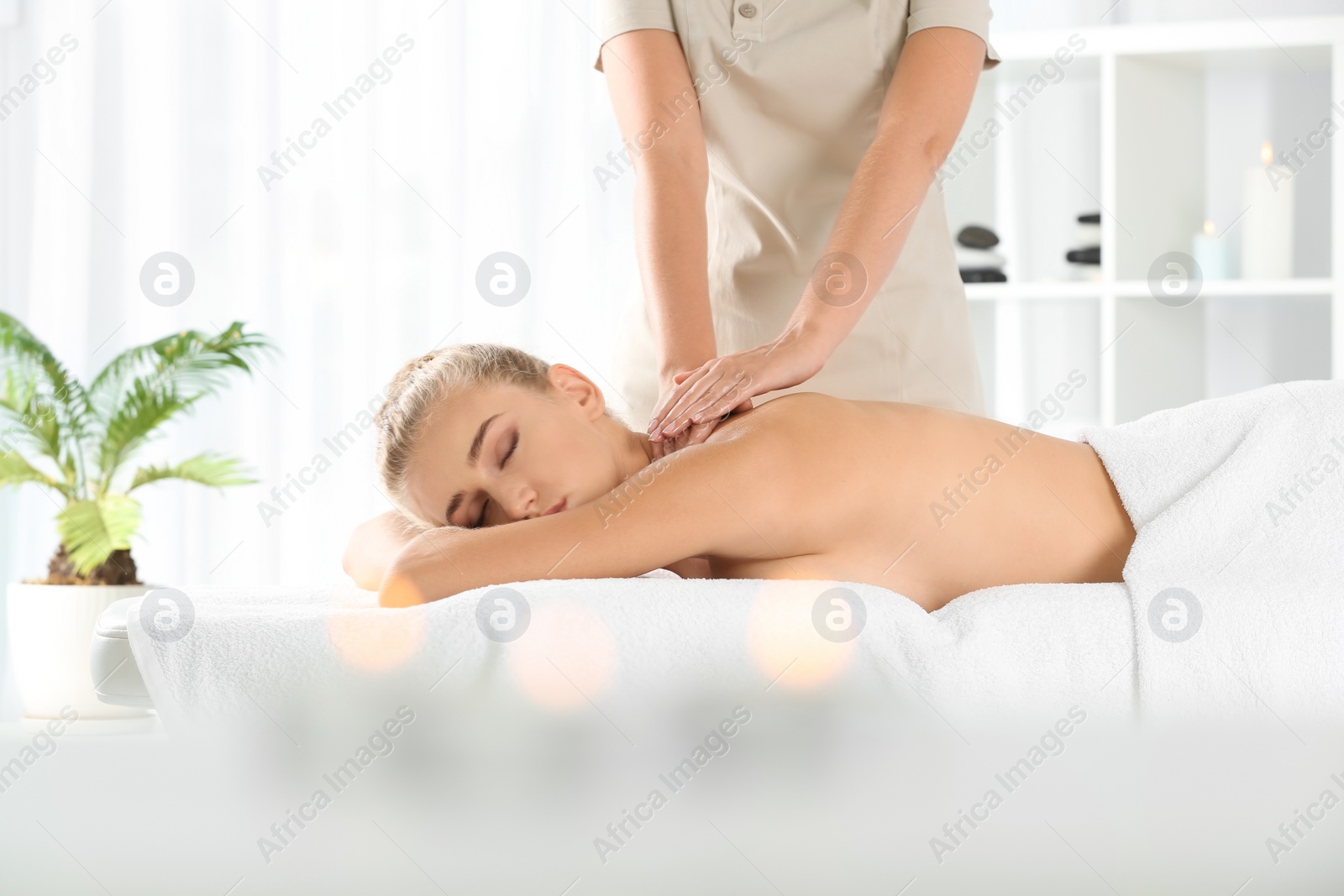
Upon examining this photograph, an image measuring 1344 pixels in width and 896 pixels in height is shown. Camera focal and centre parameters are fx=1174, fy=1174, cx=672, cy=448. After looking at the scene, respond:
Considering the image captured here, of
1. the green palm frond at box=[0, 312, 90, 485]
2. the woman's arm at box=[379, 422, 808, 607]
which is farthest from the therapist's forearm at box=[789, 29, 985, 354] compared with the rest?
the green palm frond at box=[0, 312, 90, 485]

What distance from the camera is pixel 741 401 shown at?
108cm

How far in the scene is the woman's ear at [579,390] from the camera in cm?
116

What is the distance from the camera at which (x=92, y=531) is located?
2.56 metres

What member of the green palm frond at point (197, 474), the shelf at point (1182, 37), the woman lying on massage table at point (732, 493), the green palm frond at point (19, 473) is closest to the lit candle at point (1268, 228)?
the shelf at point (1182, 37)

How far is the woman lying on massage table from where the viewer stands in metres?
0.96

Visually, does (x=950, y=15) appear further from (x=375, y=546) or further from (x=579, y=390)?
(x=375, y=546)

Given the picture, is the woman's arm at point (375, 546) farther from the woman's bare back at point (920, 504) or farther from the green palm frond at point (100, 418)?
the green palm frond at point (100, 418)

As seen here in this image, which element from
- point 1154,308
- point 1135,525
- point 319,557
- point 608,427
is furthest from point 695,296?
point 319,557

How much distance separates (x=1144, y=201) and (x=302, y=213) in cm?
222

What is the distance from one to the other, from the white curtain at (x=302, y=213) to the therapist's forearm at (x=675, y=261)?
173cm

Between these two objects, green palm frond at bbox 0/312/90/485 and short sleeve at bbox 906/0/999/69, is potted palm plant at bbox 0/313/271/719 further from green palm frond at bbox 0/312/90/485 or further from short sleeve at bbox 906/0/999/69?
short sleeve at bbox 906/0/999/69

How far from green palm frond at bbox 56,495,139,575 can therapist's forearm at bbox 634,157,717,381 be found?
5.59 feet

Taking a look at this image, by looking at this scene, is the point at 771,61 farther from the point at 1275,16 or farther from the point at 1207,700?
the point at 1275,16

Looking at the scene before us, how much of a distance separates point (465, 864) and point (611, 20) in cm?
110
